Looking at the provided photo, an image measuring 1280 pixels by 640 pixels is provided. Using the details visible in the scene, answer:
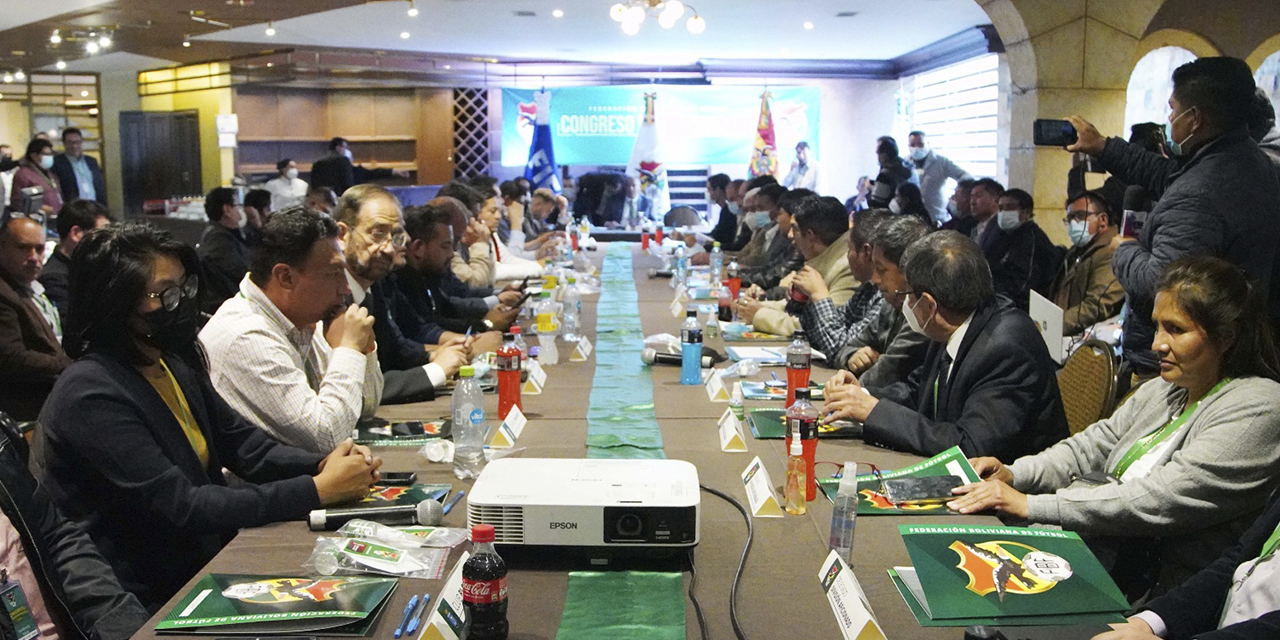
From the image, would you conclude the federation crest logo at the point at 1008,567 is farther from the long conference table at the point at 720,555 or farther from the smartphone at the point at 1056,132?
the smartphone at the point at 1056,132

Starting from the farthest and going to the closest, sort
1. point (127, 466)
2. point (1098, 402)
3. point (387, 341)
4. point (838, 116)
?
1. point (838, 116)
2. point (387, 341)
3. point (1098, 402)
4. point (127, 466)

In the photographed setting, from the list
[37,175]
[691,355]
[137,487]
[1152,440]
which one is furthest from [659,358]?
[37,175]

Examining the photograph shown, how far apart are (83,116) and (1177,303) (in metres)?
12.9

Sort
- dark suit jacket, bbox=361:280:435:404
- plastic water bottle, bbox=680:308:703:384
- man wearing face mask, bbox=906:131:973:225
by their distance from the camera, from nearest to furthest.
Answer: plastic water bottle, bbox=680:308:703:384, dark suit jacket, bbox=361:280:435:404, man wearing face mask, bbox=906:131:973:225

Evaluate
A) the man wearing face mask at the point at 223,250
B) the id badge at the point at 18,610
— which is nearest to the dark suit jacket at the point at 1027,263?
the man wearing face mask at the point at 223,250

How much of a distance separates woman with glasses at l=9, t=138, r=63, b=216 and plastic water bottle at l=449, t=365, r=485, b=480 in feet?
24.4

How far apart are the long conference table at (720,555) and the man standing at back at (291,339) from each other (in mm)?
175

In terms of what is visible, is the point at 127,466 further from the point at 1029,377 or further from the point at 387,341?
the point at 1029,377

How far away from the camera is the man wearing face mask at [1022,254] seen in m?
5.44

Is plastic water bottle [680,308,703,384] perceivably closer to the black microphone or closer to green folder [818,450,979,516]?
the black microphone

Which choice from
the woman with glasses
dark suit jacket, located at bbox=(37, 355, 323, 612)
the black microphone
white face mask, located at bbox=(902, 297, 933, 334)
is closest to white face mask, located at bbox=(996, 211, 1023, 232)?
the black microphone

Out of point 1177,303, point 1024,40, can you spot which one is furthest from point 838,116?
point 1177,303

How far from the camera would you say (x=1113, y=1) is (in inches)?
216

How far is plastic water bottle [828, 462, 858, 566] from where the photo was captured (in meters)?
1.60
